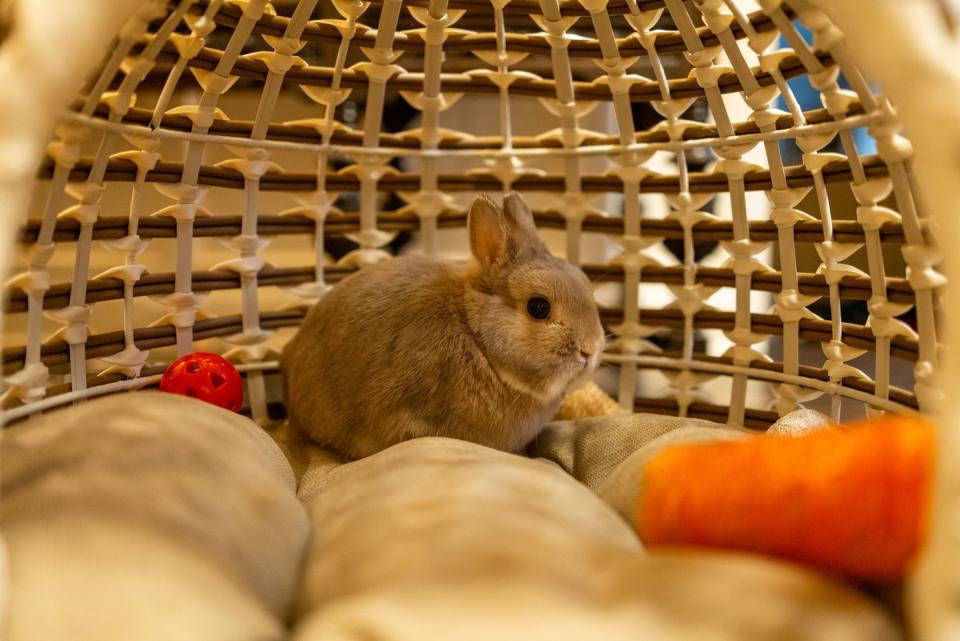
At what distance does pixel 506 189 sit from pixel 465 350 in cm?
48

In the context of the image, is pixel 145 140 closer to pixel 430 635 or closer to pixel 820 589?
pixel 430 635

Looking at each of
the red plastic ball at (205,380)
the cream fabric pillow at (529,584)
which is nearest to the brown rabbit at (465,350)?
the red plastic ball at (205,380)

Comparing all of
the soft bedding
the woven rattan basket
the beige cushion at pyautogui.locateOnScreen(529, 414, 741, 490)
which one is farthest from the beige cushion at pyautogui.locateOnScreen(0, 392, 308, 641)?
the beige cushion at pyautogui.locateOnScreen(529, 414, 741, 490)

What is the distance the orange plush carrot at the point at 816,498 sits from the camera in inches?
27.0

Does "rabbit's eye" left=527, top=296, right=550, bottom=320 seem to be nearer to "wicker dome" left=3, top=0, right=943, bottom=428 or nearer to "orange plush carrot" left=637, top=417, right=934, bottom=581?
"wicker dome" left=3, top=0, right=943, bottom=428

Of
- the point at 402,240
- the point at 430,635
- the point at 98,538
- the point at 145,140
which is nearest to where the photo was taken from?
the point at 430,635

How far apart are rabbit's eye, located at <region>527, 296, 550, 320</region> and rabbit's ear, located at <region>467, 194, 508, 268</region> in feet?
0.33

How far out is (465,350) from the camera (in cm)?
136

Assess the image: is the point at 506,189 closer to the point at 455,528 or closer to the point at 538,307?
the point at 538,307

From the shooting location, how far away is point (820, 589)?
67cm

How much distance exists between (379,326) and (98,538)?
70 centimetres

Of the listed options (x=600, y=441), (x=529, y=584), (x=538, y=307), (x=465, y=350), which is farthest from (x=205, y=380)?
(x=529, y=584)

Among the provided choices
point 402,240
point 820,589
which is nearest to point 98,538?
point 820,589

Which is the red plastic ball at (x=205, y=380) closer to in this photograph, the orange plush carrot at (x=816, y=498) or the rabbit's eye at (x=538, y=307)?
the rabbit's eye at (x=538, y=307)
